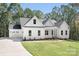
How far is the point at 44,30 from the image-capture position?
6121mm

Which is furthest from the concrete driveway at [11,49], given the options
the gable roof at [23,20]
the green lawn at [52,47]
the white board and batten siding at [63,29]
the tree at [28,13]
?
the white board and batten siding at [63,29]

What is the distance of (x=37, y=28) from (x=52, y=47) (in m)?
0.39

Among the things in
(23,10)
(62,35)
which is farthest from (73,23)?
(23,10)

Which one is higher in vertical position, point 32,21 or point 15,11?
point 15,11

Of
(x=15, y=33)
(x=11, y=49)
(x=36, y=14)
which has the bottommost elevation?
(x=11, y=49)

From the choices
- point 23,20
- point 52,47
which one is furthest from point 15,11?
point 52,47

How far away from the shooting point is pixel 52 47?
6.04 meters

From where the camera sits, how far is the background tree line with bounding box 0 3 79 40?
19.7 feet

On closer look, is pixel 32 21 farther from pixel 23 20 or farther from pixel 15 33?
pixel 15 33

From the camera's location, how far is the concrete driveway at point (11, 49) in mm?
5949

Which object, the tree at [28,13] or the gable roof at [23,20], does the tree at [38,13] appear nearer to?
the tree at [28,13]

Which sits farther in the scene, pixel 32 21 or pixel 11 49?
pixel 32 21

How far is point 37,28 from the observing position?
240 inches

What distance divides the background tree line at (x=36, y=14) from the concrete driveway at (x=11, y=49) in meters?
0.13
